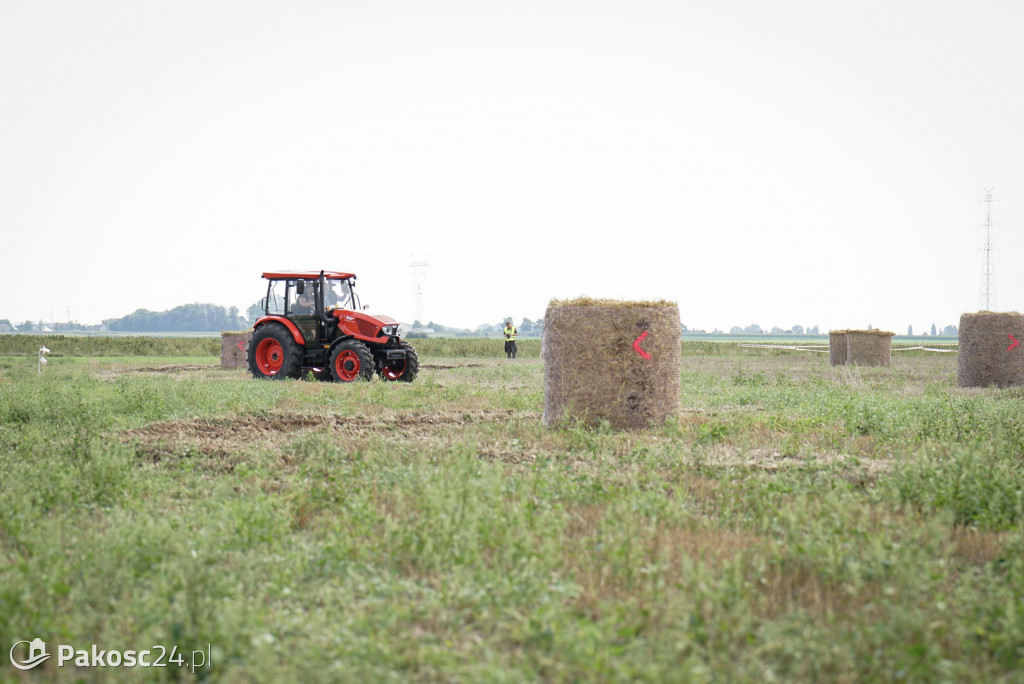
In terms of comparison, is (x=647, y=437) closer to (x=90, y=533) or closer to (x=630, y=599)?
(x=630, y=599)

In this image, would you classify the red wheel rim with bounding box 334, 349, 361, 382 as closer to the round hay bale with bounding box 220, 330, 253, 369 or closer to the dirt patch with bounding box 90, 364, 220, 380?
the dirt patch with bounding box 90, 364, 220, 380

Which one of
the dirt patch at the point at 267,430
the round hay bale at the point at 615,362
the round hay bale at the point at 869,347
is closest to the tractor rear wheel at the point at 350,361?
the dirt patch at the point at 267,430

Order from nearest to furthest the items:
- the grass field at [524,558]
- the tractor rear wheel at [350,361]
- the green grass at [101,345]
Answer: the grass field at [524,558]
the tractor rear wheel at [350,361]
the green grass at [101,345]

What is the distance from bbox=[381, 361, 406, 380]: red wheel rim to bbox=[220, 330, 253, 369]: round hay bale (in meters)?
8.79

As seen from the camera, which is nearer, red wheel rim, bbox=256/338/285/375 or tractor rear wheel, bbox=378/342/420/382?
tractor rear wheel, bbox=378/342/420/382

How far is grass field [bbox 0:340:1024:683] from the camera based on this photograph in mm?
3346

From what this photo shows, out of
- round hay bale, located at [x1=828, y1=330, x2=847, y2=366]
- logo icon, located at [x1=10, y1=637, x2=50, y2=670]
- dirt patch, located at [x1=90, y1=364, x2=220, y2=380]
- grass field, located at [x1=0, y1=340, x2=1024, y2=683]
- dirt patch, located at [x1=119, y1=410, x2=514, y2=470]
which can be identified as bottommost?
logo icon, located at [x1=10, y1=637, x2=50, y2=670]

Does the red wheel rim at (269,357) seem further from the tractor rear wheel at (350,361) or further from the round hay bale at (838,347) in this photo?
the round hay bale at (838,347)

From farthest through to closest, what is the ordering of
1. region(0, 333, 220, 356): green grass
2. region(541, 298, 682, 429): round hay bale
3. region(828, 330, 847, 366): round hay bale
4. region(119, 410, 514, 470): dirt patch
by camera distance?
region(0, 333, 220, 356): green grass
region(828, 330, 847, 366): round hay bale
region(541, 298, 682, 429): round hay bale
region(119, 410, 514, 470): dirt patch

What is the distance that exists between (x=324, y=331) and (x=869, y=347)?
62.5 feet

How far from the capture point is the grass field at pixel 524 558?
11.0ft

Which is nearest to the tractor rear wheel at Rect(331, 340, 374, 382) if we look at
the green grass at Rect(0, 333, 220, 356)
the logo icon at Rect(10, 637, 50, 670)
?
the logo icon at Rect(10, 637, 50, 670)

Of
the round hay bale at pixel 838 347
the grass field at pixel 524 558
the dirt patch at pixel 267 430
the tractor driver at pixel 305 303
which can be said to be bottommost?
the grass field at pixel 524 558

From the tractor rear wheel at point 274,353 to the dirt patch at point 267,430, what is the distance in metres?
7.16
